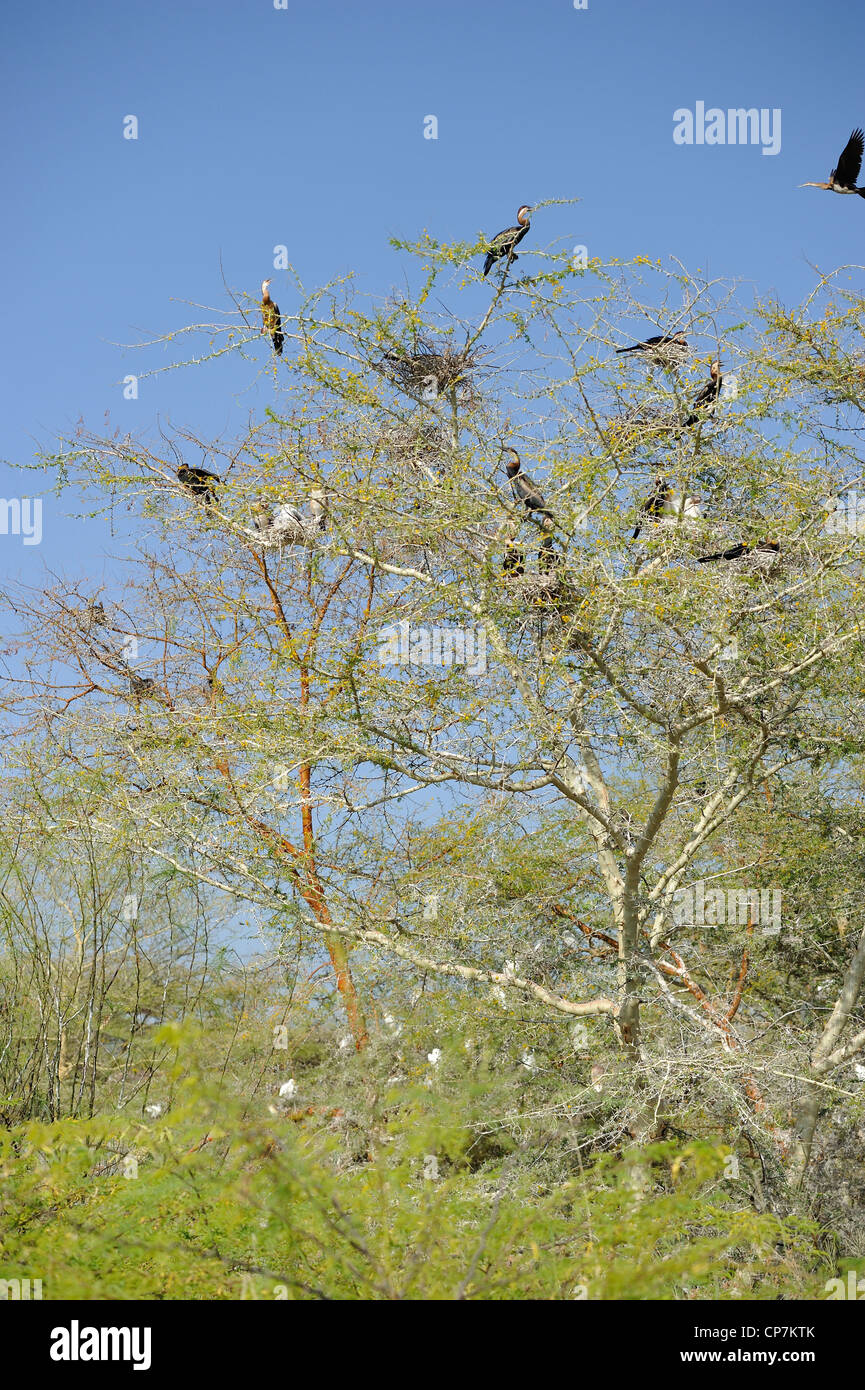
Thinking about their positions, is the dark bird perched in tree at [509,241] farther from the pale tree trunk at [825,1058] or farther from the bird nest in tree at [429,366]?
the pale tree trunk at [825,1058]

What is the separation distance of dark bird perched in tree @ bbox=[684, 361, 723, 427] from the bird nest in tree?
1.54 m

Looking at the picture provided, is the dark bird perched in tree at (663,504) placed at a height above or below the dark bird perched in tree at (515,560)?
above

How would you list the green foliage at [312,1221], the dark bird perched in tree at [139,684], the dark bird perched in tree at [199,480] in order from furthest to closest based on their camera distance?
1. the dark bird perched in tree at [139,684]
2. the dark bird perched in tree at [199,480]
3. the green foliage at [312,1221]

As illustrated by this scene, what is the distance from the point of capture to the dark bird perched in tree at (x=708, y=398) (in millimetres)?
6781

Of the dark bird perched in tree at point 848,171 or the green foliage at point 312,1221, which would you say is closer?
the green foliage at point 312,1221

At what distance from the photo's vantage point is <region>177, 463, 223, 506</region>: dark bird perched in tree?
25.6 ft

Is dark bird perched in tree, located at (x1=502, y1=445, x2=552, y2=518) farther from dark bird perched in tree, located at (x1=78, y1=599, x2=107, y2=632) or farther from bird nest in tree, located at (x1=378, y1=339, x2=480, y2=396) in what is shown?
dark bird perched in tree, located at (x1=78, y1=599, x2=107, y2=632)

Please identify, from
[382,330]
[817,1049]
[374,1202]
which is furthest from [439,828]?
[374,1202]

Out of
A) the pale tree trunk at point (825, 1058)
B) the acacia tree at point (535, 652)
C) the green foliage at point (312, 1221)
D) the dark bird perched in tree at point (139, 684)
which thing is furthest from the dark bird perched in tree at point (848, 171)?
the dark bird perched in tree at point (139, 684)

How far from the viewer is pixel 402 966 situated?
24.9 feet

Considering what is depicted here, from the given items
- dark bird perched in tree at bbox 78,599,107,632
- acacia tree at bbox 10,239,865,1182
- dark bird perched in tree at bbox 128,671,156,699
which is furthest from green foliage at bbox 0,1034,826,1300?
dark bird perched in tree at bbox 78,599,107,632

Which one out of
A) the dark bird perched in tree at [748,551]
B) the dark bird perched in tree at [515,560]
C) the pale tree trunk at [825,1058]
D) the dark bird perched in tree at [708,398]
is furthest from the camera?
the pale tree trunk at [825,1058]

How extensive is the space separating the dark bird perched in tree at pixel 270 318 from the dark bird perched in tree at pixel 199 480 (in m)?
1.07
